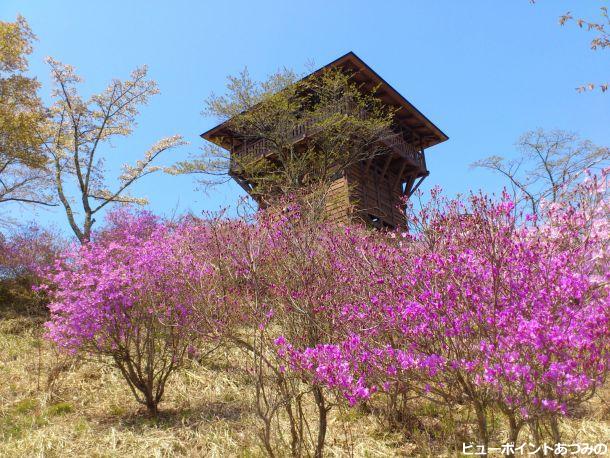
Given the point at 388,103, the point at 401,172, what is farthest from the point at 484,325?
the point at 388,103

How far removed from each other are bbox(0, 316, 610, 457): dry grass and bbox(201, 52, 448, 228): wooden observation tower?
10.2 m

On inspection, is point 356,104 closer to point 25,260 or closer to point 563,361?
point 25,260

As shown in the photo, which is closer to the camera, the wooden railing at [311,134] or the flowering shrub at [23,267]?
the flowering shrub at [23,267]

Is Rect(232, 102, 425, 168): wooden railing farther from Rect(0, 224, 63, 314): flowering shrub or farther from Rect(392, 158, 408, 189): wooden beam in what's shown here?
Rect(0, 224, 63, 314): flowering shrub

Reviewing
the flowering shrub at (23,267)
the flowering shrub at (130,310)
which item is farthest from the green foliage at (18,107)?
the flowering shrub at (130,310)

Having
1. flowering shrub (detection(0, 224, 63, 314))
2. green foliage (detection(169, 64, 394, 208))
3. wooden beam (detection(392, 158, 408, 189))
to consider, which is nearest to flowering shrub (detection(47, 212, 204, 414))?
flowering shrub (detection(0, 224, 63, 314))

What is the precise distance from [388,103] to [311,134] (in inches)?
221

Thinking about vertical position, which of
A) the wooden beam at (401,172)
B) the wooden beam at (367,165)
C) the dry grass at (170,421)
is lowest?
the dry grass at (170,421)

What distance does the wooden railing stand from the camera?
57.7ft

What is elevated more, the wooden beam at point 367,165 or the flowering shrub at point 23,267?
the wooden beam at point 367,165

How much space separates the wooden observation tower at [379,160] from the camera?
18.2 m

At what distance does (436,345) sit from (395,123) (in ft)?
65.2

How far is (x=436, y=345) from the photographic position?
3801 millimetres

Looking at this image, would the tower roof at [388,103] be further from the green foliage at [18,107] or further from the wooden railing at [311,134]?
the green foliage at [18,107]
